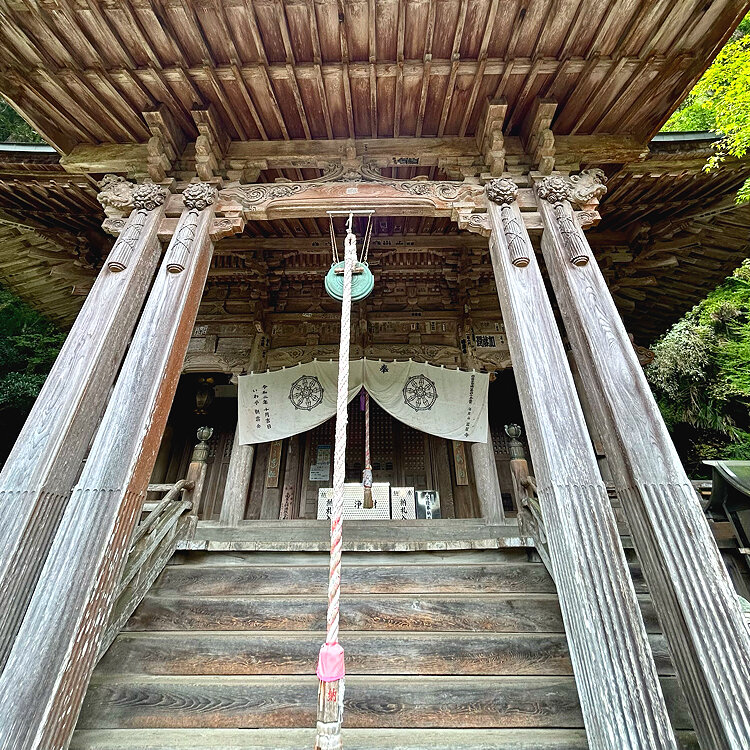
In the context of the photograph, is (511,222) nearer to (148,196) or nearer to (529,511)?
(529,511)

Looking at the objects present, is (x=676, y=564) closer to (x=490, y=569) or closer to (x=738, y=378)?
(x=490, y=569)

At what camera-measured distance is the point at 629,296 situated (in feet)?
24.6

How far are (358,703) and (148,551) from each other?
2066 millimetres

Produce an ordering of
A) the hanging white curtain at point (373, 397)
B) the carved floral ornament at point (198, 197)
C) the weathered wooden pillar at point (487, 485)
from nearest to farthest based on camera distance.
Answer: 1. the carved floral ornament at point (198, 197)
2. the weathered wooden pillar at point (487, 485)
3. the hanging white curtain at point (373, 397)

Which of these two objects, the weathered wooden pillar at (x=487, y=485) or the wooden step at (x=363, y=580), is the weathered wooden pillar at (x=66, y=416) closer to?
the wooden step at (x=363, y=580)

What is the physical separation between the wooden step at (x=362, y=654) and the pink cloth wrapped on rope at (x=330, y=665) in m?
1.70

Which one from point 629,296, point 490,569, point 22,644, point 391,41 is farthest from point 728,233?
point 22,644

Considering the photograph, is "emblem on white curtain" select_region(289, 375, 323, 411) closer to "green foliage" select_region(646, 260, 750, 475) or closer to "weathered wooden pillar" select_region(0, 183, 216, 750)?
"weathered wooden pillar" select_region(0, 183, 216, 750)

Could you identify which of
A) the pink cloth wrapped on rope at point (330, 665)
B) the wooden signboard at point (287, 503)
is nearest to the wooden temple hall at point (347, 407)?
the pink cloth wrapped on rope at point (330, 665)

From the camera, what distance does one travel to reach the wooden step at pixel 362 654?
276cm

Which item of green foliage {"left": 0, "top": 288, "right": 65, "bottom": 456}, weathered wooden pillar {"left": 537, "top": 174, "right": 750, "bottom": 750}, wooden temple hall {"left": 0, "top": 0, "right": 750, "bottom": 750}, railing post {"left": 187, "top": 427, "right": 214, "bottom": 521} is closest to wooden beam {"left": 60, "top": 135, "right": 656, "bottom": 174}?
wooden temple hall {"left": 0, "top": 0, "right": 750, "bottom": 750}

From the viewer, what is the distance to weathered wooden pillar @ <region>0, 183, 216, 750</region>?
221 centimetres

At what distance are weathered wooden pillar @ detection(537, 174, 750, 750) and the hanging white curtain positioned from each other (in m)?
3.21

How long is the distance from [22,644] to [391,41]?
17.0ft
